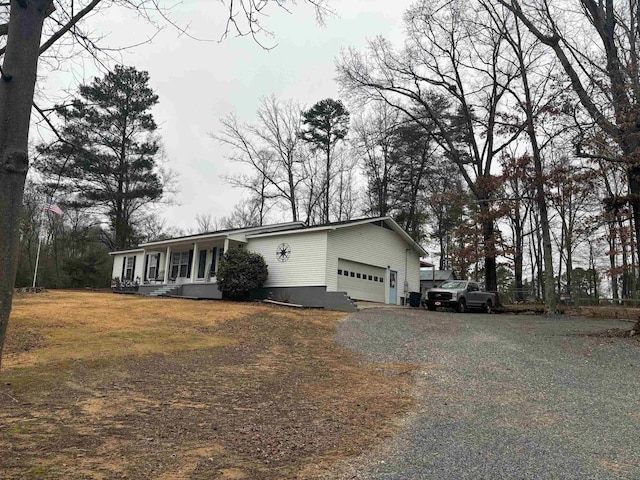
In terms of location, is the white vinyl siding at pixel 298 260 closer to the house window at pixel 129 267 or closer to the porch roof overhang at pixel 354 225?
the porch roof overhang at pixel 354 225

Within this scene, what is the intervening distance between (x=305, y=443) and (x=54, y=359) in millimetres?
5816

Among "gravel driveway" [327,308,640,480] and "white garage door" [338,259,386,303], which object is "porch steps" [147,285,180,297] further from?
"gravel driveway" [327,308,640,480]

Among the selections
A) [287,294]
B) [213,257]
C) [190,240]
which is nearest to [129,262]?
[190,240]

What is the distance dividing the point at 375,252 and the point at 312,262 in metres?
4.22

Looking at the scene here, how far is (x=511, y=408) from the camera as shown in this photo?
6.29 metres

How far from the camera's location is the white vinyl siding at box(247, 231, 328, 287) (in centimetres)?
2097

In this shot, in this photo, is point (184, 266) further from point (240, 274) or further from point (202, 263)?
point (240, 274)

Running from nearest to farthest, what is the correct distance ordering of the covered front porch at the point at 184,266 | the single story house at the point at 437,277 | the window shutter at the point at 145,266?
the covered front porch at the point at 184,266 < the window shutter at the point at 145,266 < the single story house at the point at 437,277

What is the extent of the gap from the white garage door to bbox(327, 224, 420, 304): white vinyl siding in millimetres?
257

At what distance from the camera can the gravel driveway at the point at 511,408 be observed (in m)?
4.19

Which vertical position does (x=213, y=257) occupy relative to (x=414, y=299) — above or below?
above

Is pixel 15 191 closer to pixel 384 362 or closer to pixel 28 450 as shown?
pixel 28 450

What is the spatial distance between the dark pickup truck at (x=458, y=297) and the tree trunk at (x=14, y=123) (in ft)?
68.6

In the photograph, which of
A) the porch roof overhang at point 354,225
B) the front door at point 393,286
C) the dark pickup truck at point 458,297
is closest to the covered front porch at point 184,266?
the porch roof overhang at point 354,225
